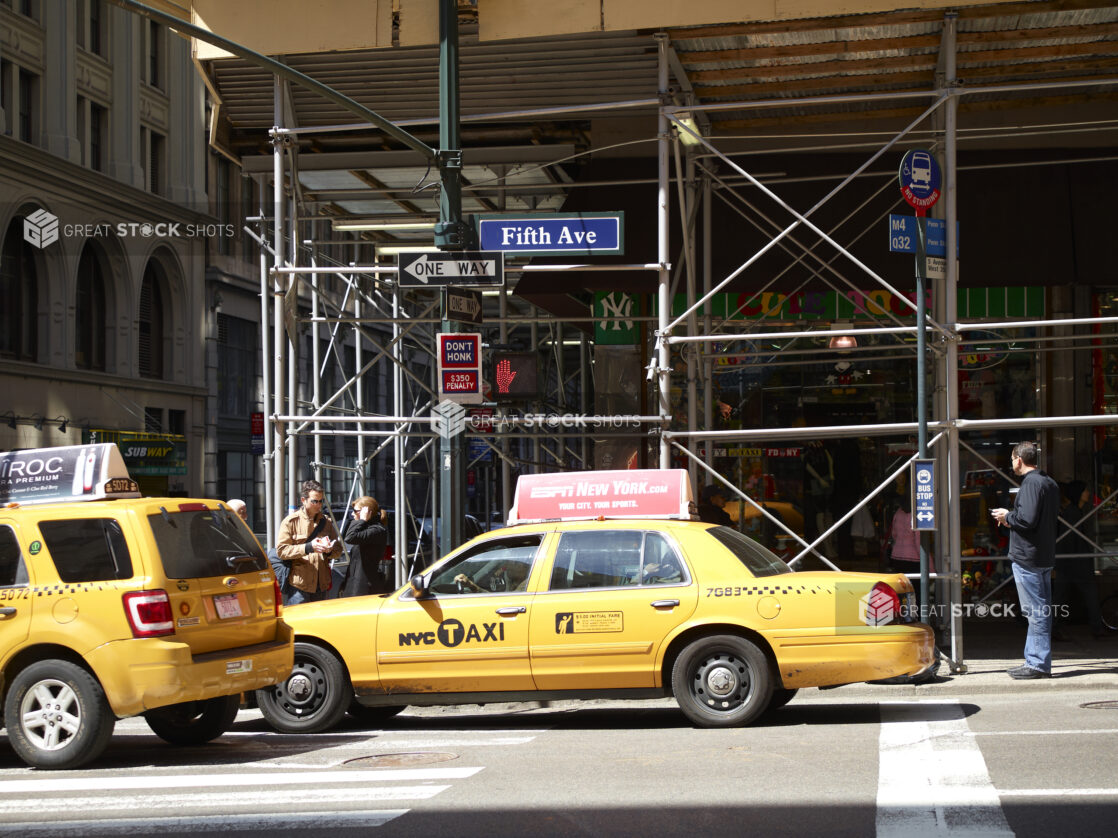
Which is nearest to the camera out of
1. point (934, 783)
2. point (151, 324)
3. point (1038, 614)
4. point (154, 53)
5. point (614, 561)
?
point (934, 783)

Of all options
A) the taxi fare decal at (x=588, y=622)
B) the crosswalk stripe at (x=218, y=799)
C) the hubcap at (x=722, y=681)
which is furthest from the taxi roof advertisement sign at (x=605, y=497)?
the crosswalk stripe at (x=218, y=799)

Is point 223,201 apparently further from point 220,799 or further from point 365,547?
point 220,799

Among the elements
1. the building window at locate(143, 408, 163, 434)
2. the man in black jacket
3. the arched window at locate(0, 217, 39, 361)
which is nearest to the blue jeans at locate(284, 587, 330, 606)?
the man in black jacket

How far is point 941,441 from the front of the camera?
1255 centimetres

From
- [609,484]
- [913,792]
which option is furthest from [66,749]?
[913,792]

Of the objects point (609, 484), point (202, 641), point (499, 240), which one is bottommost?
point (202, 641)

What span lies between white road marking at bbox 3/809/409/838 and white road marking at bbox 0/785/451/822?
285mm

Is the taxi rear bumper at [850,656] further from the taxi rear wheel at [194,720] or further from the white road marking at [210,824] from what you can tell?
the taxi rear wheel at [194,720]

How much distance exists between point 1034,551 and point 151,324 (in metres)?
32.7

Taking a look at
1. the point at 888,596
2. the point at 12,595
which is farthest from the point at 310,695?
the point at 888,596

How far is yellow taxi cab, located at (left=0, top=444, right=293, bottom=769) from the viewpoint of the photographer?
8406 mm

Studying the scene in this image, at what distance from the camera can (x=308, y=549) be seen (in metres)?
12.6

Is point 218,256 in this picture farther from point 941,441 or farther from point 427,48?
point 941,441

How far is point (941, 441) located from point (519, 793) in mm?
6950
